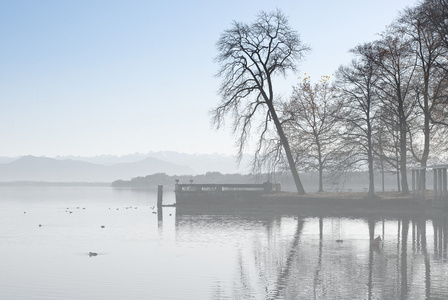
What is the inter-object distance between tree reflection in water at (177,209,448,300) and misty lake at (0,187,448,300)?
0.11 feet

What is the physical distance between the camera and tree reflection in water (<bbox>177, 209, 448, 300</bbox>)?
16359 mm

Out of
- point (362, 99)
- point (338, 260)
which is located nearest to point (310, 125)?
point (362, 99)

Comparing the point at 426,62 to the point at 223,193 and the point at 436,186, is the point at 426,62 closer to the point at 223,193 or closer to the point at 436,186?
the point at 436,186

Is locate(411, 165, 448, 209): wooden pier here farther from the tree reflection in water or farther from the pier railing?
the pier railing

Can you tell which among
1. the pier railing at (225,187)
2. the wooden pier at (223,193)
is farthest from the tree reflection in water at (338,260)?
the pier railing at (225,187)

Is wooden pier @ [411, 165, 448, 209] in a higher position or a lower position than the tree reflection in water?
higher

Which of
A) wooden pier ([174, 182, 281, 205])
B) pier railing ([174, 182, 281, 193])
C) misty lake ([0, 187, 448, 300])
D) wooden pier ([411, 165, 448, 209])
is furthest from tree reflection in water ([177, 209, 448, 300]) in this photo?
pier railing ([174, 182, 281, 193])

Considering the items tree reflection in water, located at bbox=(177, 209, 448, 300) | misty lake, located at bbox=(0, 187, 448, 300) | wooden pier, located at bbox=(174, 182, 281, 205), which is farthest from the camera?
wooden pier, located at bbox=(174, 182, 281, 205)

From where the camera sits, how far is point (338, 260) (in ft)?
73.6

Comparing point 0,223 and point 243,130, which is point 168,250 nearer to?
point 0,223

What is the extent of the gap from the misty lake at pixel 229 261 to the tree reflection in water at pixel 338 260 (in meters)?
0.03

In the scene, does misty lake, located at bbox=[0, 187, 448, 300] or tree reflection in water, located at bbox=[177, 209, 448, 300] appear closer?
tree reflection in water, located at bbox=[177, 209, 448, 300]

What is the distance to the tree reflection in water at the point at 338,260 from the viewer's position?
53.7 ft

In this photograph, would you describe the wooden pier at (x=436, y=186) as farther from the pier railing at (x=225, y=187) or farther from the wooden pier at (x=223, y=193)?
the wooden pier at (x=223, y=193)
